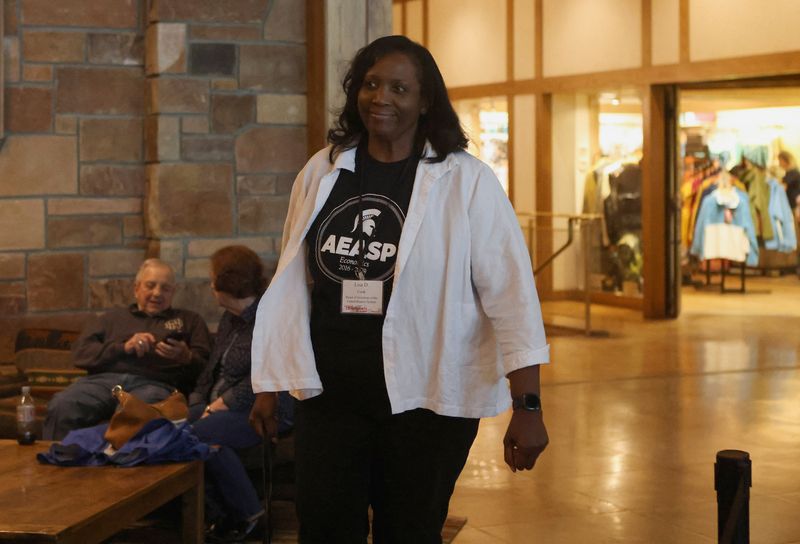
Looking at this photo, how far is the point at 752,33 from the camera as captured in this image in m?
10.5

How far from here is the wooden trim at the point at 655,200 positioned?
11.5 m

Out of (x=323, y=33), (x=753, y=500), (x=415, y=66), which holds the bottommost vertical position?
(x=753, y=500)

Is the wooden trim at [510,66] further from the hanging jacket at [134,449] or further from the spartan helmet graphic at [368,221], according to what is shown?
the spartan helmet graphic at [368,221]

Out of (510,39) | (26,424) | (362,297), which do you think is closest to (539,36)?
(510,39)

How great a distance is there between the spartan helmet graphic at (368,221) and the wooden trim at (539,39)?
10587 millimetres

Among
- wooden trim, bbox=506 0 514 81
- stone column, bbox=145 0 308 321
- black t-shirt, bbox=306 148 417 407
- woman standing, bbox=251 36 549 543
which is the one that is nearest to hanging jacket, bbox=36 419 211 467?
woman standing, bbox=251 36 549 543

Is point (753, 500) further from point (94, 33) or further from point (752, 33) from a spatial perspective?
point (752, 33)

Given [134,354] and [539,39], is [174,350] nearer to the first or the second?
[134,354]

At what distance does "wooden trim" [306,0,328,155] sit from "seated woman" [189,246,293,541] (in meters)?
0.97

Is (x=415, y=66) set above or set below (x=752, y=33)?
below

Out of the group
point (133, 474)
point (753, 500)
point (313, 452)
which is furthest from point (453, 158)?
Answer: point (753, 500)

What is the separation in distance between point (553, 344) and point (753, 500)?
497 centimetres

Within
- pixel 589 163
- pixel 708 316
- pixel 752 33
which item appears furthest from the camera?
pixel 589 163

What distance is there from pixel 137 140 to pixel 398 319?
3314mm
